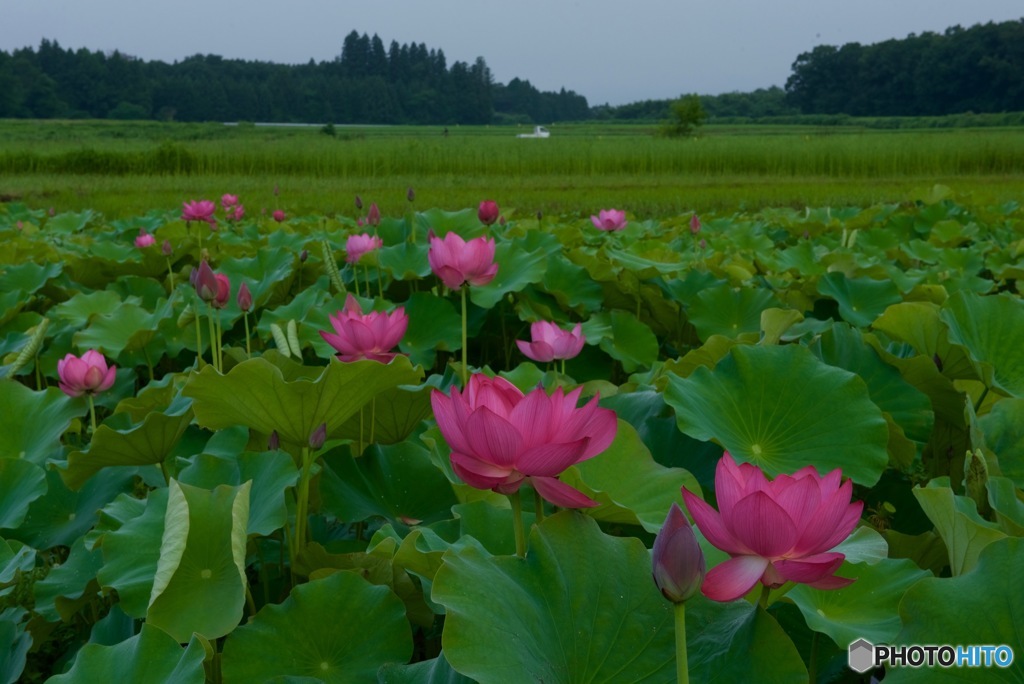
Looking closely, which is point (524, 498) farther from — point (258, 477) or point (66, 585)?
point (66, 585)

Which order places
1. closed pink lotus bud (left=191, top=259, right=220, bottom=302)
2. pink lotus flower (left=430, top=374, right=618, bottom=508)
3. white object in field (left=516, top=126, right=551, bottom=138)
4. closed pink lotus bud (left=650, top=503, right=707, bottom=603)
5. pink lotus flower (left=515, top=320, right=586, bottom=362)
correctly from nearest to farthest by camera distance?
closed pink lotus bud (left=650, top=503, right=707, bottom=603) → pink lotus flower (left=430, top=374, right=618, bottom=508) → pink lotus flower (left=515, top=320, right=586, bottom=362) → closed pink lotus bud (left=191, top=259, right=220, bottom=302) → white object in field (left=516, top=126, right=551, bottom=138)

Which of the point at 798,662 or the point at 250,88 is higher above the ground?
the point at 250,88

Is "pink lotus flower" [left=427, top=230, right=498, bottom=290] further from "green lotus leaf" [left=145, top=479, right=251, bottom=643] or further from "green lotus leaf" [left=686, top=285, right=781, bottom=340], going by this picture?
"green lotus leaf" [left=686, top=285, right=781, bottom=340]

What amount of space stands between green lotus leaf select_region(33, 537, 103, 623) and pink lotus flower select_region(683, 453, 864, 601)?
0.72 m

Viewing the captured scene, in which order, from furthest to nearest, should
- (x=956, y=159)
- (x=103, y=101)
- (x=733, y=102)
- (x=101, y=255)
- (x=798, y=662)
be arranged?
(x=733, y=102)
(x=103, y=101)
(x=956, y=159)
(x=101, y=255)
(x=798, y=662)

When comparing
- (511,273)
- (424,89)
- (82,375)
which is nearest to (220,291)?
(82,375)

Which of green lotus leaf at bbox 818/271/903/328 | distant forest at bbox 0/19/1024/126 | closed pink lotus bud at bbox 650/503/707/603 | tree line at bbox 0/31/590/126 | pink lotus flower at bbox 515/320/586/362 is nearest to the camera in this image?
closed pink lotus bud at bbox 650/503/707/603

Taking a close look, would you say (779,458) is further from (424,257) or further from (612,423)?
(424,257)

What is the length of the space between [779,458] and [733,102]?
236 ft

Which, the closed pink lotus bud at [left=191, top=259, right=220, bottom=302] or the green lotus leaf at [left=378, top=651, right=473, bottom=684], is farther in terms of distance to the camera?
the closed pink lotus bud at [left=191, top=259, right=220, bottom=302]

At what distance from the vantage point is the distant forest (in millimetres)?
46938

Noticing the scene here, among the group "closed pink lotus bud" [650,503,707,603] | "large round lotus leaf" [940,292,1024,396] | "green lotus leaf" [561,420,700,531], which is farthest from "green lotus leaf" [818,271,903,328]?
"closed pink lotus bud" [650,503,707,603]

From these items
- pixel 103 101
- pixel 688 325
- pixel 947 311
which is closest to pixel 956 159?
pixel 688 325

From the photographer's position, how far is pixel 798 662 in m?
0.51
